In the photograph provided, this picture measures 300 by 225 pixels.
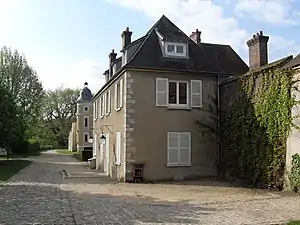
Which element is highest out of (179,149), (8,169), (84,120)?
(84,120)

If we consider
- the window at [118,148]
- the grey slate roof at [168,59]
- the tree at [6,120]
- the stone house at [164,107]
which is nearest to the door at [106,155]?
Answer: the stone house at [164,107]

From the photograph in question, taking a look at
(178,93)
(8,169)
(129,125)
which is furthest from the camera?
(8,169)

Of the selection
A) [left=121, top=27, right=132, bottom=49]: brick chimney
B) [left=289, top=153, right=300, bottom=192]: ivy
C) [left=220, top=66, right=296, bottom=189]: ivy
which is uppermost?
[left=121, top=27, right=132, bottom=49]: brick chimney

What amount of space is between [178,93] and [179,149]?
2.79 meters

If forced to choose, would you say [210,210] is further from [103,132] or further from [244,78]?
[103,132]

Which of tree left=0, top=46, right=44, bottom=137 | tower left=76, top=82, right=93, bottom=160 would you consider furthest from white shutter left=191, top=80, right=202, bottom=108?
tower left=76, top=82, right=93, bottom=160

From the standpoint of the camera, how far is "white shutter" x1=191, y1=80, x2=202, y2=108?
19.8 m

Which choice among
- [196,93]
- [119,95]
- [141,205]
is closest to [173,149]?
[196,93]

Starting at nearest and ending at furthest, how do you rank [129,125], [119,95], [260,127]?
[260,127], [129,125], [119,95]

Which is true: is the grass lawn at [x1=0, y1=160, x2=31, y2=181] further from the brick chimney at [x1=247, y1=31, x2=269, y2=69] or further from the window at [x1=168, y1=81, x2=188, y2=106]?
the brick chimney at [x1=247, y1=31, x2=269, y2=69]

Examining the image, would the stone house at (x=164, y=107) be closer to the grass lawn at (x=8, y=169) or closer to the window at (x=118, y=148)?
the window at (x=118, y=148)

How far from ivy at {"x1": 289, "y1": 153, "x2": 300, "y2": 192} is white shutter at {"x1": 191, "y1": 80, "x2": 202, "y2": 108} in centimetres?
661

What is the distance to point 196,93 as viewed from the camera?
19.9 meters

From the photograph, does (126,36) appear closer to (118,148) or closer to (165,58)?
(165,58)
